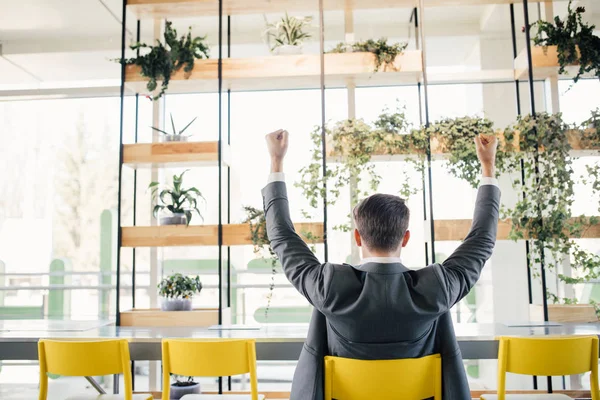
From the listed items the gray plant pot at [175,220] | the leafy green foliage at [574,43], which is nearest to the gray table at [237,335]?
the gray plant pot at [175,220]

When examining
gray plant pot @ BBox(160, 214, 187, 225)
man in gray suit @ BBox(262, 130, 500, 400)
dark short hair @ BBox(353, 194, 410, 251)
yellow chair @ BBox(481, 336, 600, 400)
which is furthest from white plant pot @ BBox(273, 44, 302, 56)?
dark short hair @ BBox(353, 194, 410, 251)

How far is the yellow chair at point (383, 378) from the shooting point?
129cm

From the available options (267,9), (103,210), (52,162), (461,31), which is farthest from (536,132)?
(52,162)

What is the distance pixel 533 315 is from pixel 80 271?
13.6 ft

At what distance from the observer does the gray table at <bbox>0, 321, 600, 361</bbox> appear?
2639mm

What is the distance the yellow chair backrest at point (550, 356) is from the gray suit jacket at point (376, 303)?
107 centimetres

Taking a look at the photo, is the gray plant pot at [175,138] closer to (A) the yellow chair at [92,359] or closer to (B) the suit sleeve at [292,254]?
(A) the yellow chair at [92,359]

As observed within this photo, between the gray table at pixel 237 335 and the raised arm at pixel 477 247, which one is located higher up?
the raised arm at pixel 477 247

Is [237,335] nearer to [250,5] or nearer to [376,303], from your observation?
[376,303]

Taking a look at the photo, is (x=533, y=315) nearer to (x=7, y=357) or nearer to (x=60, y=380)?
(x=7, y=357)

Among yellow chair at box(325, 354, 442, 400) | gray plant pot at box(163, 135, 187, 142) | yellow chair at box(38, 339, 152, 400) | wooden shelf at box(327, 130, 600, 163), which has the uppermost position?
gray plant pot at box(163, 135, 187, 142)

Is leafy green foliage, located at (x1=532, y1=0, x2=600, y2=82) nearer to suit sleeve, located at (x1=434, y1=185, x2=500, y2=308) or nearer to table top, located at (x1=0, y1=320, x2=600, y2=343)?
table top, located at (x1=0, y1=320, x2=600, y2=343)

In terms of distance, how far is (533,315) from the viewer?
371 cm

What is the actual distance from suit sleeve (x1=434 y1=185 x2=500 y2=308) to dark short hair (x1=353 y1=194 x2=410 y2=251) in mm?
126
